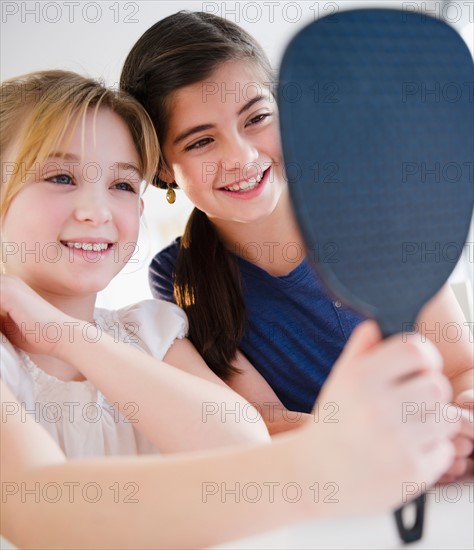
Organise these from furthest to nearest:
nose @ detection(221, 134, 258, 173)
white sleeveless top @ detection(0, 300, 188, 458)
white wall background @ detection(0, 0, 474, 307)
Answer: white wall background @ detection(0, 0, 474, 307), nose @ detection(221, 134, 258, 173), white sleeveless top @ detection(0, 300, 188, 458)

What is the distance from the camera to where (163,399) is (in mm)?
893

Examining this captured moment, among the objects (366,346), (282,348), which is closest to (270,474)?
(366,346)

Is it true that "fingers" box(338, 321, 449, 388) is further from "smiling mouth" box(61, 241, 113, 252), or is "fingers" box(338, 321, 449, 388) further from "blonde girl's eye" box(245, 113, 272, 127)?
"blonde girl's eye" box(245, 113, 272, 127)

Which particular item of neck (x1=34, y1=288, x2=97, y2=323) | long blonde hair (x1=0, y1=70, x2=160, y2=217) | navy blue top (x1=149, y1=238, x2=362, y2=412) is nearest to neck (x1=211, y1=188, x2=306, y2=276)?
navy blue top (x1=149, y1=238, x2=362, y2=412)

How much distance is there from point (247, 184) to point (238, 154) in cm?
8

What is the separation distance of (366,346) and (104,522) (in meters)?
0.28

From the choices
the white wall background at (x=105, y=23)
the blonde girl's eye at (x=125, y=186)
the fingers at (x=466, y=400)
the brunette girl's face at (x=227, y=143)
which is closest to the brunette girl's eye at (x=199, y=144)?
the brunette girl's face at (x=227, y=143)

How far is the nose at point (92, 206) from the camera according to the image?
108 centimetres

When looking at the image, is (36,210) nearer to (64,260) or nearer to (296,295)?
(64,260)

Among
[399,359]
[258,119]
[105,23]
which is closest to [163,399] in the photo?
[399,359]

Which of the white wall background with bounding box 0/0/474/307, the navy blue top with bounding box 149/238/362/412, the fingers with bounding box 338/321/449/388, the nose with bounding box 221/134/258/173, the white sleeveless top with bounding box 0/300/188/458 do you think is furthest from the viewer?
the white wall background with bounding box 0/0/474/307

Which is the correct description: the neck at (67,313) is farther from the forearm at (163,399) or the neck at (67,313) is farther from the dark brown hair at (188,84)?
the dark brown hair at (188,84)

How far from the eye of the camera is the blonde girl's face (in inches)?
42.3

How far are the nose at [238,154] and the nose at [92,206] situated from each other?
275 millimetres
